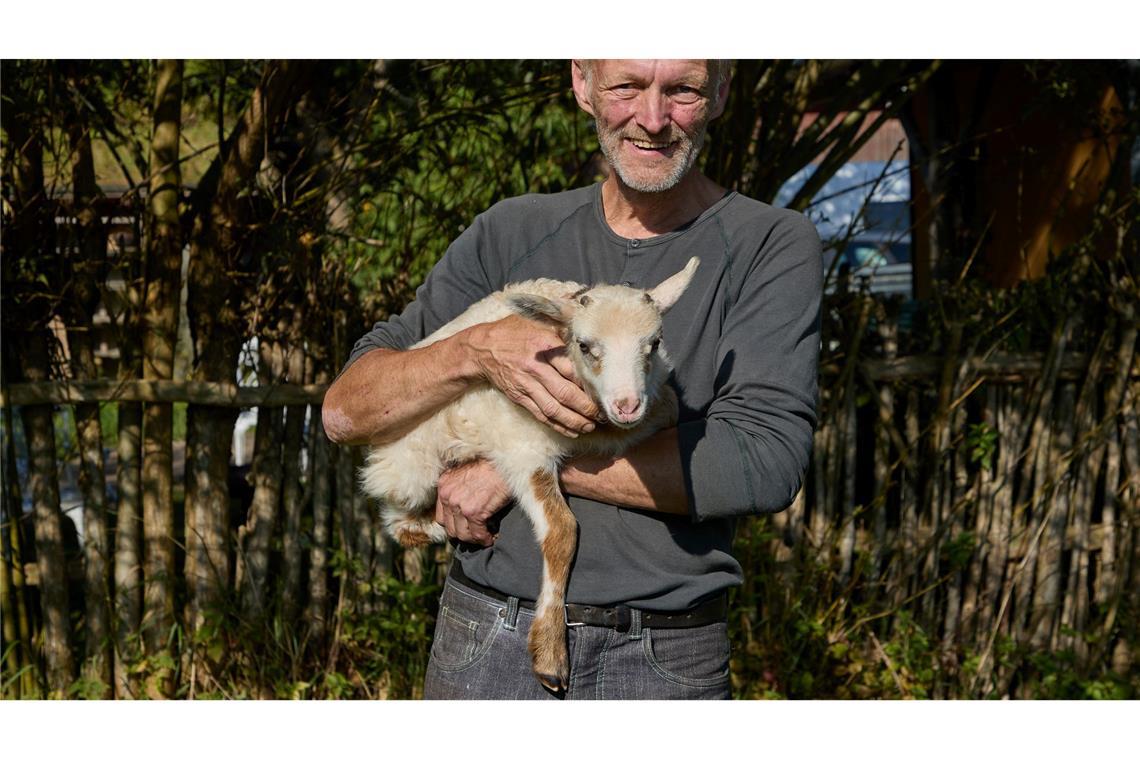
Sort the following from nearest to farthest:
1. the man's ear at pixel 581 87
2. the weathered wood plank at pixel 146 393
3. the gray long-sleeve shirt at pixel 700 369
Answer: the gray long-sleeve shirt at pixel 700 369 < the man's ear at pixel 581 87 < the weathered wood plank at pixel 146 393

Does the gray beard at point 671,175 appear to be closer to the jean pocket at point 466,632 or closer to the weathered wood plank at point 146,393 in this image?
the jean pocket at point 466,632

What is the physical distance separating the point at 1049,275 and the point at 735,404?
4.21m

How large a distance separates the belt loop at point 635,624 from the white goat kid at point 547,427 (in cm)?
18

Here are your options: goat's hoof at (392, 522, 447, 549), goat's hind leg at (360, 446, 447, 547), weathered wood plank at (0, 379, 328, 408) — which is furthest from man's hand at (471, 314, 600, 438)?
weathered wood plank at (0, 379, 328, 408)

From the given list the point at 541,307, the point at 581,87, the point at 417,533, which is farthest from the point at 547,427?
the point at 581,87

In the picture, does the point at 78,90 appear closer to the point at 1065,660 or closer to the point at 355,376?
the point at 355,376

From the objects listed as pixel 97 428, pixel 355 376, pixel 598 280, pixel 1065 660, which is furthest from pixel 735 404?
pixel 1065 660

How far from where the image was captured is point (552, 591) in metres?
2.64

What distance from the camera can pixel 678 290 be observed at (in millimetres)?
2611

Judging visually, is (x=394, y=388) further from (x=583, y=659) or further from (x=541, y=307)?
(x=583, y=659)

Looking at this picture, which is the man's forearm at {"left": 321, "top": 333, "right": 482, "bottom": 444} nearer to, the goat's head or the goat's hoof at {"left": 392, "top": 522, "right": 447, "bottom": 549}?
the goat's head

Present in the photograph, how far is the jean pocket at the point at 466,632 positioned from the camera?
9.03ft

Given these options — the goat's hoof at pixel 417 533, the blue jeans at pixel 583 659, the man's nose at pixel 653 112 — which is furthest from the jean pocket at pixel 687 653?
the man's nose at pixel 653 112

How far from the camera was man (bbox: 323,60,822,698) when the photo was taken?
2.46 meters
